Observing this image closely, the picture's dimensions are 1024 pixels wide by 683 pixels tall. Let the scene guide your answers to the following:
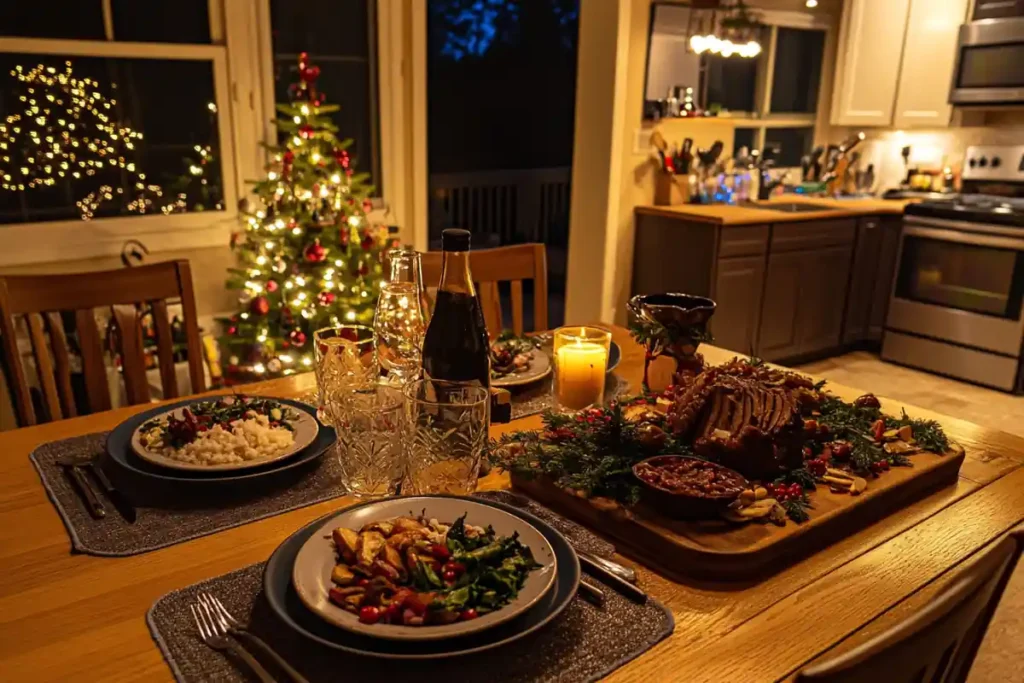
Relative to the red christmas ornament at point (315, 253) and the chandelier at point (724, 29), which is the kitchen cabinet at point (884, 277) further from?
the red christmas ornament at point (315, 253)

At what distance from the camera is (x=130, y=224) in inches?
130

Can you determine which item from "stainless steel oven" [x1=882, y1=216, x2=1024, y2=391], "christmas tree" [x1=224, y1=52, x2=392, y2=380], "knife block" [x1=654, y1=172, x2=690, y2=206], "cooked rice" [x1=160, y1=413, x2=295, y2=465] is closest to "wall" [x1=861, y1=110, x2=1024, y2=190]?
"stainless steel oven" [x1=882, y1=216, x2=1024, y2=391]

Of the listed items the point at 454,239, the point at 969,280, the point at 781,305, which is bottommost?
the point at 781,305

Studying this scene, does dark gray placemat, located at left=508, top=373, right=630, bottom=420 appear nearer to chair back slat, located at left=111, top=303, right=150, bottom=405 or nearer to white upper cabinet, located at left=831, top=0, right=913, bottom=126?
chair back slat, located at left=111, top=303, right=150, bottom=405

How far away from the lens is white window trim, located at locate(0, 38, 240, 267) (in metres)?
3.05

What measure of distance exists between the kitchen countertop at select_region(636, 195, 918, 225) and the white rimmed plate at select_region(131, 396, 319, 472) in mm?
2948

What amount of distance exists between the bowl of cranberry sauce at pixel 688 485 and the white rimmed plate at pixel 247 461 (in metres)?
0.52

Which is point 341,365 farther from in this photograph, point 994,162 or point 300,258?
point 994,162

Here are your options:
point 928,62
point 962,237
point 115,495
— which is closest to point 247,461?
point 115,495

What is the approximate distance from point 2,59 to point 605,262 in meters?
2.76

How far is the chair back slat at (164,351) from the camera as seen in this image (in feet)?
5.74

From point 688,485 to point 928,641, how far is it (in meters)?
0.40

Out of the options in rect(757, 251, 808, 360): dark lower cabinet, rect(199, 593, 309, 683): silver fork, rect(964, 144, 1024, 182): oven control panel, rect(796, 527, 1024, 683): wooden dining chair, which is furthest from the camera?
rect(964, 144, 1024, 182): oven control panel

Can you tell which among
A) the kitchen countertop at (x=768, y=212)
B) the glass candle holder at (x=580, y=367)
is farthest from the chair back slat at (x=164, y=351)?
the kitchen countertop at (x=768, y=212)
